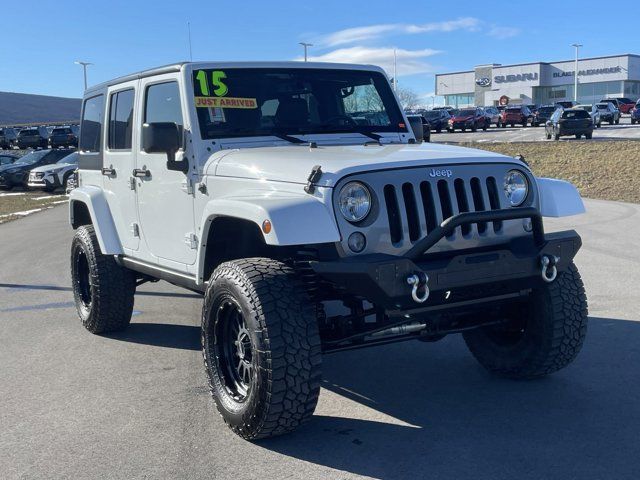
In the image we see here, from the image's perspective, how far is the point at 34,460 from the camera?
3.95 meters

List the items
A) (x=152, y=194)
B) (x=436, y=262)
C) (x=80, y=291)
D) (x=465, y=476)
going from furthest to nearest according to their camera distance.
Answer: (x=80, y=291) < (x=152, y=194) < (x=436, y=262) < (x=465, y=476)

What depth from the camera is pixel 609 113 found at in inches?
1844

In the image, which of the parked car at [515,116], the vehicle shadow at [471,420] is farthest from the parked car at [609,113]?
the vehicle shadow at [471,420]

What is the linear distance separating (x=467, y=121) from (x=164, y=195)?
42.9 meters

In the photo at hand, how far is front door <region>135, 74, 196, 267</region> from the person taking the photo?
507cm

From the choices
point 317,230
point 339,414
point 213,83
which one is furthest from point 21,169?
point 317,230

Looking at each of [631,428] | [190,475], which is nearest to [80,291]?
[190,475]

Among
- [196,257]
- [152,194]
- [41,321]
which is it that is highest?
[152,194]

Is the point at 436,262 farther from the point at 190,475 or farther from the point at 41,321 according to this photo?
the point at 41,321

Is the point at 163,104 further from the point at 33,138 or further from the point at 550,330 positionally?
the point at 33,138

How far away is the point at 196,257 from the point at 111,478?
1622 millimetres

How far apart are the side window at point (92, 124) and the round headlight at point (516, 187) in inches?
145

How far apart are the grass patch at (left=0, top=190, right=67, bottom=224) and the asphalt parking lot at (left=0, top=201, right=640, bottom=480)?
13025mm

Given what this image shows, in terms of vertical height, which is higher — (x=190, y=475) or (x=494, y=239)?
(x=494, y=239)
